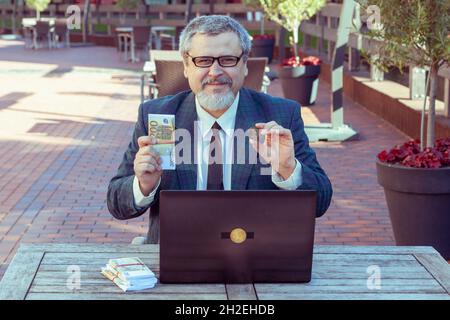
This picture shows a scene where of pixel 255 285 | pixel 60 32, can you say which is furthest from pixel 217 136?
pixel 60 32

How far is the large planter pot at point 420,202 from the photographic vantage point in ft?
18.9

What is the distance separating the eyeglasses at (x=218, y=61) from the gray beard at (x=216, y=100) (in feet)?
0.33

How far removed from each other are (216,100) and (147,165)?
1.56 ft

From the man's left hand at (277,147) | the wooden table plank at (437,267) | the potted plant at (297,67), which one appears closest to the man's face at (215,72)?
Answer: the man's left hand at (277,147)

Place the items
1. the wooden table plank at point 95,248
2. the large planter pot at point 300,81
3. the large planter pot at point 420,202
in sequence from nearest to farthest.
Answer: the wooden table plank at point 95,248 → the large planter pot at point 420,202 → the large planter pot at point 300,81

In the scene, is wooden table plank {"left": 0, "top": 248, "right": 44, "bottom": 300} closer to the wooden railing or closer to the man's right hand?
the man's right hand

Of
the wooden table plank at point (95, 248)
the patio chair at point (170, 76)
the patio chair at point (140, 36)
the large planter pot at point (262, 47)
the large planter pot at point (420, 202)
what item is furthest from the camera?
the patio chair at point (140, 36)

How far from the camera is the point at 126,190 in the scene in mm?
3432

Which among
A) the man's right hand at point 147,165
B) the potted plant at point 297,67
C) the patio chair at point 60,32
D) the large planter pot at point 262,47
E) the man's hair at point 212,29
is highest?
the man's hair at point 212,29

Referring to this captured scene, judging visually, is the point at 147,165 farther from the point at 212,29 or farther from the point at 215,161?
the point at 212,29

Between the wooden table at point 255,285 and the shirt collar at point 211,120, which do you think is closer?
the wooden table at point 255,285

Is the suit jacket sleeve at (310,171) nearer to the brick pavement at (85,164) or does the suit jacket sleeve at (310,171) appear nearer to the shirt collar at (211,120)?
the shirt collar at (211,120)

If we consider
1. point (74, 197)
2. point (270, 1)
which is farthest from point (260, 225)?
point (270, 1)
